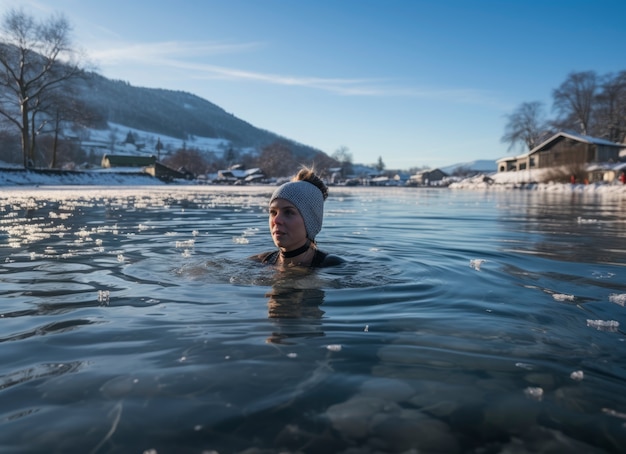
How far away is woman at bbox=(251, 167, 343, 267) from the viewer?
429cm

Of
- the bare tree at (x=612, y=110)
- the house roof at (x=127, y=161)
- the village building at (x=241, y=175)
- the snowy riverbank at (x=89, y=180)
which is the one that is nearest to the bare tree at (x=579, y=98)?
the bare tree at (x=612, y=110)

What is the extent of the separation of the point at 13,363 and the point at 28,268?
8.57 ft

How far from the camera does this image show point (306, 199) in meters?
4.38

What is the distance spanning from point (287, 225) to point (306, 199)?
34cm

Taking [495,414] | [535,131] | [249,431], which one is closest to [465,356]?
[495,414]

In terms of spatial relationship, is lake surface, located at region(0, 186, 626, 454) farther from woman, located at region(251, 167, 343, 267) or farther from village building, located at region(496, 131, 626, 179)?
village building, located at region(496, 131, 626, 179)

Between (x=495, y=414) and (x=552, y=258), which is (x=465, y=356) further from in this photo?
(x=552, y=258)

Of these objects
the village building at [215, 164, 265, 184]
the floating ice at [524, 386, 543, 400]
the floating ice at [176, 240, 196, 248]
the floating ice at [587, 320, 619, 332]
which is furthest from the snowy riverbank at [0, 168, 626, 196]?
the village building at [215, 164, 265, 184]

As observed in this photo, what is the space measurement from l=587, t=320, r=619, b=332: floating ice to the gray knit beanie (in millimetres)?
2579

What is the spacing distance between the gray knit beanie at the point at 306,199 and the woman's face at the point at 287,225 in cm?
5

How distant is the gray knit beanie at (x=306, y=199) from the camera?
169 inches

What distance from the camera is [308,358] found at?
75.1 inches

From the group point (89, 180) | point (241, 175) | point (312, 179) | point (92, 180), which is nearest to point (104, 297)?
point (312, 179)

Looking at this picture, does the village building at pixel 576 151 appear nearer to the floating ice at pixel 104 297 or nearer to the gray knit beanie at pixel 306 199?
the gray knit beanie at pixel 306 199
